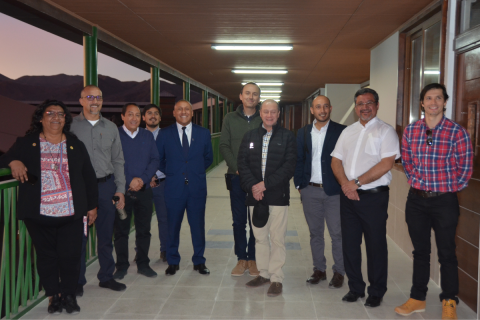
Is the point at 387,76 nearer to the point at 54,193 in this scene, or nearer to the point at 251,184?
the point at 251,184

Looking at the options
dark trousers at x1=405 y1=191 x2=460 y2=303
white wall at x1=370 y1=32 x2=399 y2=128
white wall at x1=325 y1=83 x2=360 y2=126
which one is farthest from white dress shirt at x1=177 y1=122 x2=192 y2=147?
white wall at x1=325 y1=83 x2=360 y2=126

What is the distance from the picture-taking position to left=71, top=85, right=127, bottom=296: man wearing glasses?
3.50 m

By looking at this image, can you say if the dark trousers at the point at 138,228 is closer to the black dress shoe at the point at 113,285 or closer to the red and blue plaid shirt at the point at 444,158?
the black dress shoe at the point at 113,285

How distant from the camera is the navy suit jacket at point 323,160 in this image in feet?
12.0

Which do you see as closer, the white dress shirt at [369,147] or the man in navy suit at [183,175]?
the white dress shirt at [369,147]

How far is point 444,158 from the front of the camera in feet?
9.75

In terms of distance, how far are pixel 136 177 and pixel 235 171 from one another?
0.93 metres

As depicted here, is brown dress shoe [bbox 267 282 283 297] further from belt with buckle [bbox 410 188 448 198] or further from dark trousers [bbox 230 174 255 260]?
belt with buckle [bbox 410 188 448 198]

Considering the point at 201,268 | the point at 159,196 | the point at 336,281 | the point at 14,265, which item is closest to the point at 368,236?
the point at 336,281

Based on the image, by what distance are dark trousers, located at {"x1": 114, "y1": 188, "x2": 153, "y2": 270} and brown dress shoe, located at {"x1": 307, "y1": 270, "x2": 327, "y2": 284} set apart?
5.20 ft

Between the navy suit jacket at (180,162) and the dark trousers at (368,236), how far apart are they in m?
1.40

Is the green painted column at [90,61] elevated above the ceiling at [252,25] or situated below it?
below

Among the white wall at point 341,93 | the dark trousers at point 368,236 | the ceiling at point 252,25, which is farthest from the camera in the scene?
the white wall at point 341,93

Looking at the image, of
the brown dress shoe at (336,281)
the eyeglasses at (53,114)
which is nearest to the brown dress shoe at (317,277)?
the brown dress shoe at (336,281)
